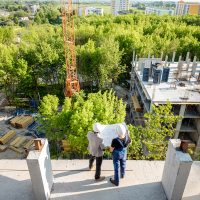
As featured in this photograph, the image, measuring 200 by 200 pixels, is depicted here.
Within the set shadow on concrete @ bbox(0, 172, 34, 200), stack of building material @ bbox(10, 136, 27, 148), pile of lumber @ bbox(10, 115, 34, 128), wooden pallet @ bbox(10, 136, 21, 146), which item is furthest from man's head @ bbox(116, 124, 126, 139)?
pile of lumber @ bbox(10, 115, 34, 128)

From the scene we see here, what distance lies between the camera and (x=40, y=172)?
5.39 metres

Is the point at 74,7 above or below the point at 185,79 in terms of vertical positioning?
above

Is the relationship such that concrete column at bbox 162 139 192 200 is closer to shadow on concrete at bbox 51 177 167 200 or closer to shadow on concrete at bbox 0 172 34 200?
shadow on concrete at bbox 51 177 167 200

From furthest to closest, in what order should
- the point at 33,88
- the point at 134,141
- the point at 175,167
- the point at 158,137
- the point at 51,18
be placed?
1. the point at 51,18
2. the point at 33,88
3. the point at 134,141
4. the point at 158,137
5. the point at 175,167

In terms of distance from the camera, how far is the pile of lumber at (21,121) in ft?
84.1

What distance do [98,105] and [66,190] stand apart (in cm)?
909

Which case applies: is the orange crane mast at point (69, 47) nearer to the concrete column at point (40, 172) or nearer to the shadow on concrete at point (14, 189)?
the shadow on concrete at point (14, 189)

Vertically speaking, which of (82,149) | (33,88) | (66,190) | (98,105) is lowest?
(33,88)

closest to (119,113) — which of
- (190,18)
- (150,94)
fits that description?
(150,94)

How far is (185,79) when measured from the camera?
2461cm

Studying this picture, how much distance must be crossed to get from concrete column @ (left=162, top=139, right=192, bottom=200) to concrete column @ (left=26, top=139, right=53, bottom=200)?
131 inches

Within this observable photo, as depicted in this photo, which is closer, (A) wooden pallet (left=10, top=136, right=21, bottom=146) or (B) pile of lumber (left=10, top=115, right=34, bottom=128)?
(A) wooden pallet (left=10, top=136, right=21, bottom=146)

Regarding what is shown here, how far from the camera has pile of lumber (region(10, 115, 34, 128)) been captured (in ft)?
84.1

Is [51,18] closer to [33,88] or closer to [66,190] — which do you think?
[33,88]
